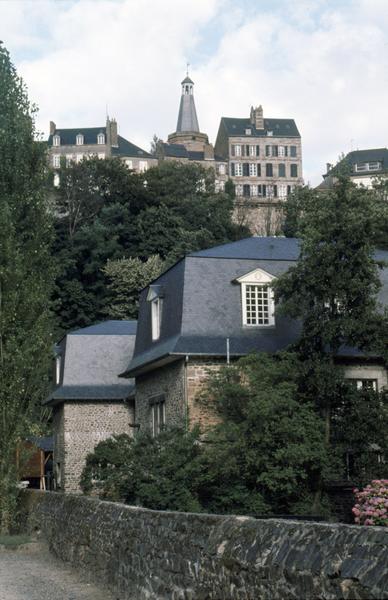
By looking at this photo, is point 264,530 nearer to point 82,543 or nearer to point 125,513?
point 125,513

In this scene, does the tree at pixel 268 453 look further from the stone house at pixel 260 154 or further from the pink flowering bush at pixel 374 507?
the stone house at pixel 260 154

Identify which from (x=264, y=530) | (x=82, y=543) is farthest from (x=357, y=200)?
(x=264, y=530)

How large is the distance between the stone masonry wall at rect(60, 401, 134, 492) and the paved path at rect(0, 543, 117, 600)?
1825 centimetres

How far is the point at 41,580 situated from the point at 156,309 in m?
14.8

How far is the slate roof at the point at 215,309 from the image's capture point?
23.5 m

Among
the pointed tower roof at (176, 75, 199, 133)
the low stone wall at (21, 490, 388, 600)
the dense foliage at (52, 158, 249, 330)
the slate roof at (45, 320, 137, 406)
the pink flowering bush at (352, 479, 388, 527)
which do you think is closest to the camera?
the low stone wall at (21, 490, 388, 600)

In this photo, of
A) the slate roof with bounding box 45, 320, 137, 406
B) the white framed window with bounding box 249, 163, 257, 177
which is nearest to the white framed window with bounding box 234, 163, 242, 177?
the white framed window with bounding box 249, 163, 257, 177

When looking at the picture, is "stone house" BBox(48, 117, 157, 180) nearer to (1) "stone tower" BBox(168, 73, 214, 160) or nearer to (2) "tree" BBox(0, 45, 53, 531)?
(1) "stone tower" BBox(168, 73, 214, 160)

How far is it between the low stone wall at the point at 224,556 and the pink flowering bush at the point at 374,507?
611 cm

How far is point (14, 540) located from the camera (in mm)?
17484

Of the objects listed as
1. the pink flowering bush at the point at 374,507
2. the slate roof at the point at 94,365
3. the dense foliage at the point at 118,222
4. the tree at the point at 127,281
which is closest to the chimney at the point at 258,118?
the dense foliage at the point at 118,222

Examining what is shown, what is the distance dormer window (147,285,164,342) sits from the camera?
26.5 m

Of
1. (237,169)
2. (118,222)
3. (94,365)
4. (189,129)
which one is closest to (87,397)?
(94,365)

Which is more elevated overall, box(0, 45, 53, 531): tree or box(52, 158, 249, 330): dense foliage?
box(52, 158, 249, 330): dense foliage
